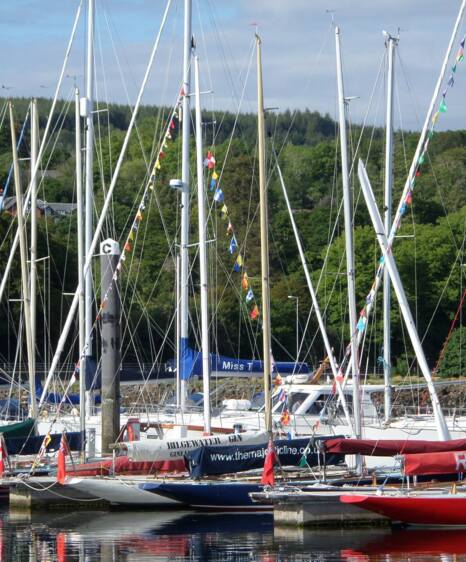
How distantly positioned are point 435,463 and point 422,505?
1.38 metres

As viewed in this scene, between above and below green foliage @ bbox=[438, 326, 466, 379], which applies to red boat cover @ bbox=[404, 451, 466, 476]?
below

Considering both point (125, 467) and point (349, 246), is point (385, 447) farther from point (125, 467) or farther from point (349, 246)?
point (125, 467)

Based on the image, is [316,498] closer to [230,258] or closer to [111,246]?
[111,246]

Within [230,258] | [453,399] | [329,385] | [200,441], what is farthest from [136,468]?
[230,258]

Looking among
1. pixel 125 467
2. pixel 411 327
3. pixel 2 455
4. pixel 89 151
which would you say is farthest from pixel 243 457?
pixel 89 151

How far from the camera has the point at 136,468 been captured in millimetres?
31141

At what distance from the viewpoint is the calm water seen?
2502 centimetres

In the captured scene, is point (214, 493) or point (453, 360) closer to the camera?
point (214, 493)

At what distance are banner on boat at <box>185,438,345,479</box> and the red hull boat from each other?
2882 mm

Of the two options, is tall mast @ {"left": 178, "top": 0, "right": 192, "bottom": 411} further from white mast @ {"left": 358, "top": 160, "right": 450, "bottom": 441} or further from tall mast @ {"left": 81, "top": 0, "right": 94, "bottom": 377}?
white mast @ {"left": 358, "top": 160, "right": 450, "bottom": 441}

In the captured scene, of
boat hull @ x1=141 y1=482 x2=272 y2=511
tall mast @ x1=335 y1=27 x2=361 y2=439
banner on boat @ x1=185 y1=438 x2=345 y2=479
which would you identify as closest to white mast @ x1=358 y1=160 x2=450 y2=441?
tall mast @ x1=335 y1=27 x2=361 y2=439

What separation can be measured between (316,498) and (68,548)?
5.06m

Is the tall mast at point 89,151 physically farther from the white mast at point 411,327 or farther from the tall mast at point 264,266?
the white mast at point 411,327

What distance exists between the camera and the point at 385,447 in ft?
94.3
